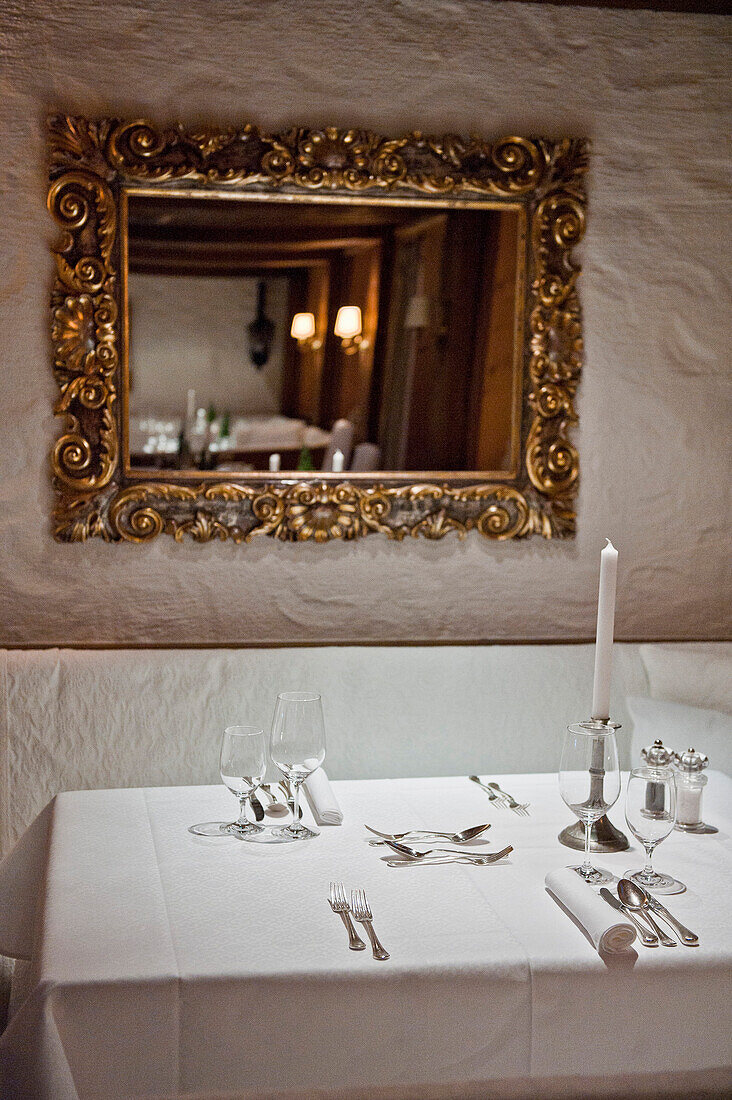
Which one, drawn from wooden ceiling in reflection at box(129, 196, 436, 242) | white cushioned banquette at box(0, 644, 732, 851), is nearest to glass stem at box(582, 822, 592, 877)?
white cushioned banquette at box(0, 644, 732, 851)

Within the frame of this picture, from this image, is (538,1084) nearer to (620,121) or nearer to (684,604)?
(684,604)

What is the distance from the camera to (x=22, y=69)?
2.31m

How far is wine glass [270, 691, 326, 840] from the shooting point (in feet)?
5.36

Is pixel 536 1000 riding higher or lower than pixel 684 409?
lower

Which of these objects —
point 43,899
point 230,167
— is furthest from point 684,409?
point 43,899

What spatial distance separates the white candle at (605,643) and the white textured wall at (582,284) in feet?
3.08

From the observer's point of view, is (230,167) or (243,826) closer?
(243,826)

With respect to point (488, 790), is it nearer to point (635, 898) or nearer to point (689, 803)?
point (689, 803)

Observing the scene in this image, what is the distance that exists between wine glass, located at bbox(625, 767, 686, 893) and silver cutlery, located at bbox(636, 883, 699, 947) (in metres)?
0.06

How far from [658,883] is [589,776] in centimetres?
17

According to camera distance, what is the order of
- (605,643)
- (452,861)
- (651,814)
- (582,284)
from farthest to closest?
(582,284)
(605,643)
(452,861)
(651,814)

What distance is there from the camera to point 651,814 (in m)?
1.43

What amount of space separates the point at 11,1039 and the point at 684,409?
2.12 metres

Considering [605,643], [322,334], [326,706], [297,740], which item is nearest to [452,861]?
[297,740]
